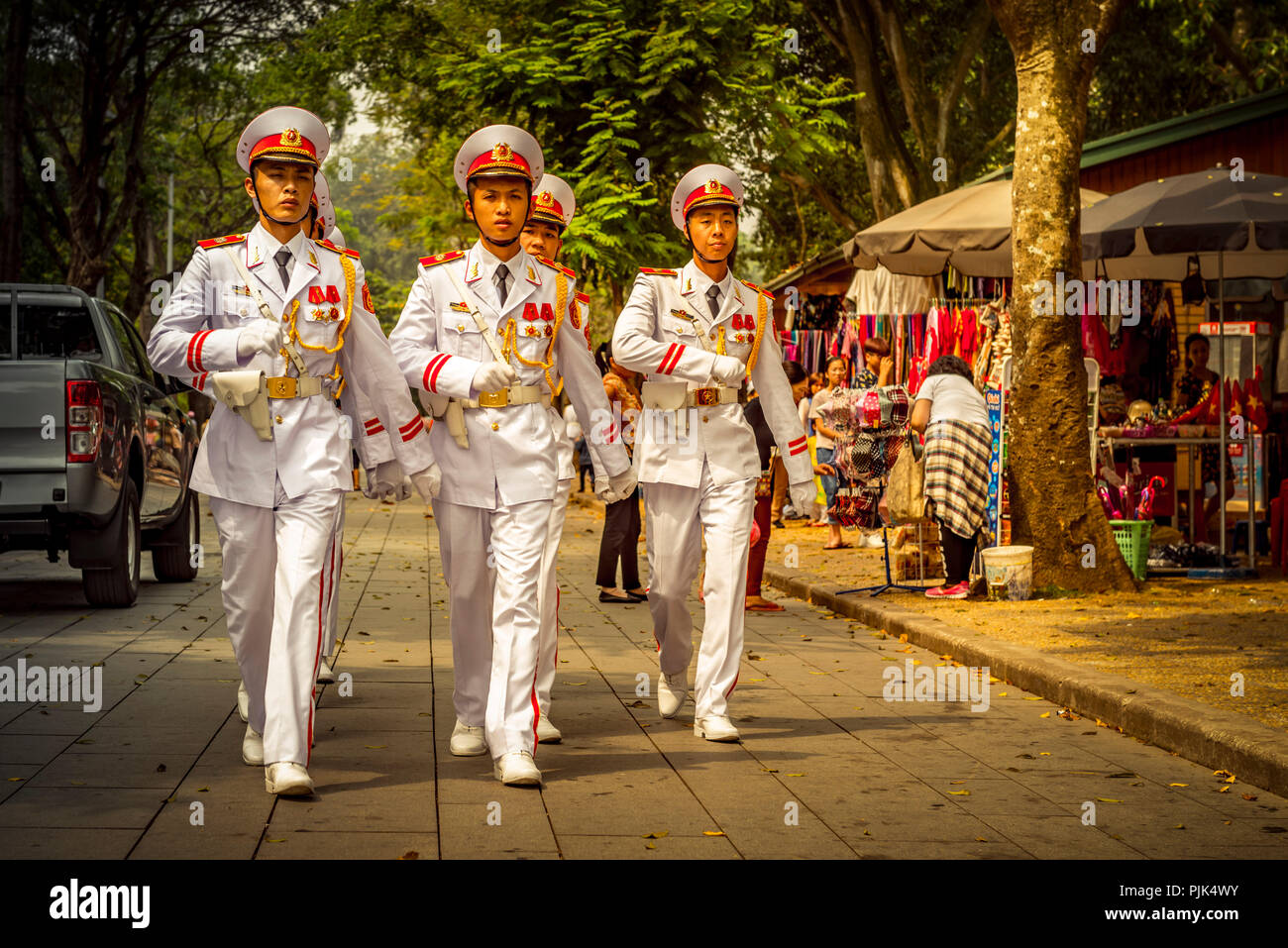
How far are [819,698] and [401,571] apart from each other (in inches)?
303

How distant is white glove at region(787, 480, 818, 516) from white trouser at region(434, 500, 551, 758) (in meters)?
1.62

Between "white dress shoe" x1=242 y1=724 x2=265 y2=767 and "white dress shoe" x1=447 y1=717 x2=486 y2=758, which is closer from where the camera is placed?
"white dress shoe" x1=242 y1=724 x2=265 y2=767

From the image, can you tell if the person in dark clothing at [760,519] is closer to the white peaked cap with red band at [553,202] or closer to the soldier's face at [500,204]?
the white peaked cap with red band at [553,202]

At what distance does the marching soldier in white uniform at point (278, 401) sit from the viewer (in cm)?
629

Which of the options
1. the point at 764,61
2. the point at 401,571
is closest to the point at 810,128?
the point at 764,61

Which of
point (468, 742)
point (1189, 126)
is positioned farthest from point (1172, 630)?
point (1189, 126)

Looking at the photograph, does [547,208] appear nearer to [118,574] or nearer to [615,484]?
[615,484]

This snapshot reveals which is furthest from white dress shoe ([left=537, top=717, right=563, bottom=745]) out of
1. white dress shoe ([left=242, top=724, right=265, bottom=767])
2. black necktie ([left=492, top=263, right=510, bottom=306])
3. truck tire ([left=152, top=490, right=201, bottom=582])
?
truck tire ([left=152, top=490, right=201, bottom=582])

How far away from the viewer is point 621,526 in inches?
528

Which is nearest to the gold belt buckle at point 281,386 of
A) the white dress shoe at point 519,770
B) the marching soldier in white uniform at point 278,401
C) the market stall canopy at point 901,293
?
the marching soldier in white uniform at point 278,401

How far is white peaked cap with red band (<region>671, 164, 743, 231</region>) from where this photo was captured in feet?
26.1

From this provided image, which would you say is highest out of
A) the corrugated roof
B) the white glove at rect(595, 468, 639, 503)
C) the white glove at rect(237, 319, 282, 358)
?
the corrugated roof

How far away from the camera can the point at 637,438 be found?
26.5 feet

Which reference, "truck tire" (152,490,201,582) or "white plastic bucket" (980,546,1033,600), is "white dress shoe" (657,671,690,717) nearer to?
"white plastic bucket" (980,546,1033,600)
